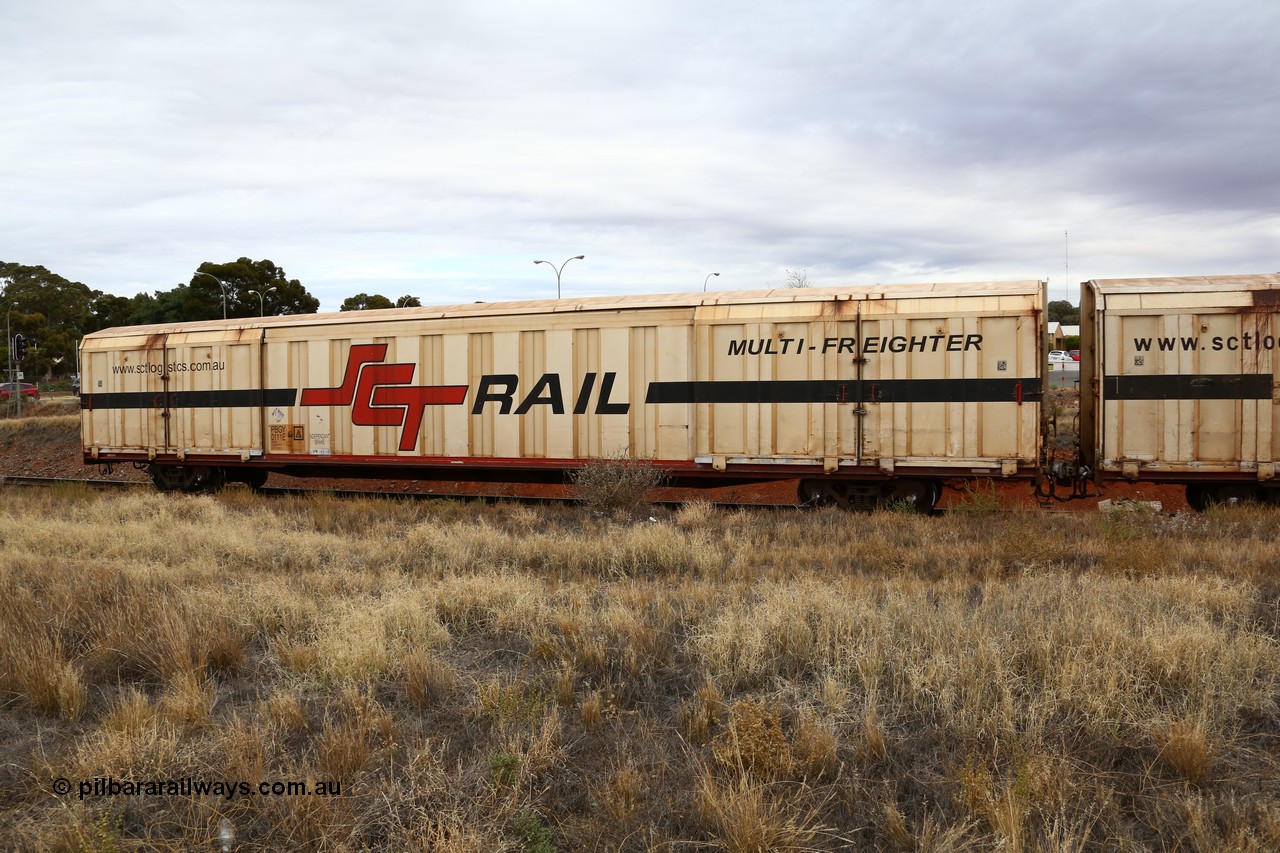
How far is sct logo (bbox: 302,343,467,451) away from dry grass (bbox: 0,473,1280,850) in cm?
671

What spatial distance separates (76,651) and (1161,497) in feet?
51.8

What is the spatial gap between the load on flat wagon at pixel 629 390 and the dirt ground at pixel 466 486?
1151 mm

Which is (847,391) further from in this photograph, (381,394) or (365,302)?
(365,302)

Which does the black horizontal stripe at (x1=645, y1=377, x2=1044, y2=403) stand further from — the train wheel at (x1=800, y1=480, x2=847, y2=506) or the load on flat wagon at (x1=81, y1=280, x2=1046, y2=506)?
the train wheel at (x1=800, y1=480, x2=847, y2=506)

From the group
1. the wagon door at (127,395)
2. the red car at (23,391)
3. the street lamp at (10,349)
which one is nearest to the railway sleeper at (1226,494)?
the wagon door at (127,395)

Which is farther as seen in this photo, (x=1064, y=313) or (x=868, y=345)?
(x=1064, y=313)

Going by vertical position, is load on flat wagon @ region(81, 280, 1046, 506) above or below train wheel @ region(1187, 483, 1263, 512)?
above

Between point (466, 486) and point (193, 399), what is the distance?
5487 millimetres

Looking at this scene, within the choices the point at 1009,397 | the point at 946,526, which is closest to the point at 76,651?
the point at 946,526

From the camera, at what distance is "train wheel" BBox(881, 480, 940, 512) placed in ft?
41.2

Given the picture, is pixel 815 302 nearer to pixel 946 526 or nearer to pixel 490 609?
pixel 946 526

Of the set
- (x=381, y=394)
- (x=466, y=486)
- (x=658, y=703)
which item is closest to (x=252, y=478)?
(x=466, y=486)

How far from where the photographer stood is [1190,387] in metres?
11.4

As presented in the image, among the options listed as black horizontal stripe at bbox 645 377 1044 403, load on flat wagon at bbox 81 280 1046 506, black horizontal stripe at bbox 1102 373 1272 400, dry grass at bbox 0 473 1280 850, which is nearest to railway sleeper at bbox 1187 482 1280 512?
black horizontal stripe at bbox 1102 373 1272 400
